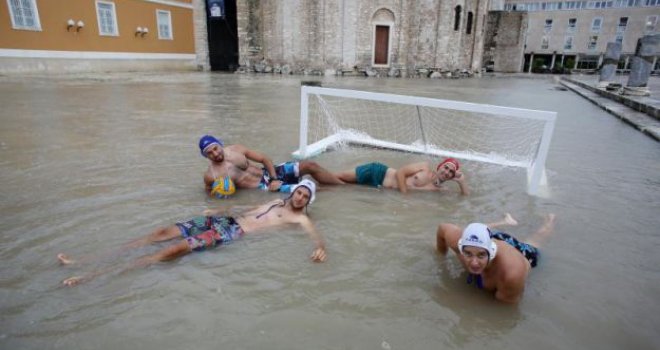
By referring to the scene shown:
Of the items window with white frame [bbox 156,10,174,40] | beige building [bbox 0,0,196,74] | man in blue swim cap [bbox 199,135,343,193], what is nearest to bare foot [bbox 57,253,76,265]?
man in blue swim cap [bbox 199,135,343,193]

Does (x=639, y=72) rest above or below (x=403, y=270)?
above

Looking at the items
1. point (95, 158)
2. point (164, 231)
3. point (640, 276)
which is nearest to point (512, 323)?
point (640, 276)

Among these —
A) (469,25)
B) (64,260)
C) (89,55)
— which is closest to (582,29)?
(469,25)

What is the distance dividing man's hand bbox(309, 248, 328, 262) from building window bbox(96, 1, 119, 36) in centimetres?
2100

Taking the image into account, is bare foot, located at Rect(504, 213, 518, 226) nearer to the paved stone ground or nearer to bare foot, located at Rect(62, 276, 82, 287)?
bare foot, located at Rect(62, 276, 82, 287)

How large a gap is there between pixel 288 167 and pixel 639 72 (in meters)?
14.1

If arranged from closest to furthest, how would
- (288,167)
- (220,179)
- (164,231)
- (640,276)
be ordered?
(640,276) → (164,231) → (220,179) → (288,167)

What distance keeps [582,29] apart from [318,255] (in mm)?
58566

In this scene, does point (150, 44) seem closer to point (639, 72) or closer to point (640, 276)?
point (639, 72)

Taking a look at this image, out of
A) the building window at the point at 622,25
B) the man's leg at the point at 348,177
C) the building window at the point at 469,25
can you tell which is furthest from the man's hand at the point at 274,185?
the building window at the point at 622,25

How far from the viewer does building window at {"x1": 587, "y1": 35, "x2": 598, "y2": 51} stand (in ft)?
160

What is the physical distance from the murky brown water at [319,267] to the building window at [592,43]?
52.5 metres

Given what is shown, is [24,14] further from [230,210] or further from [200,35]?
[230,210]

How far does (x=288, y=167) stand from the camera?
536cm
